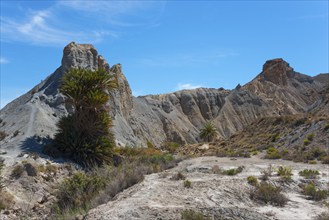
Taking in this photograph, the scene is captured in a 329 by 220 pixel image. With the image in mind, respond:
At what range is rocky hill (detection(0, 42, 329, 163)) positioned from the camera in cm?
3453

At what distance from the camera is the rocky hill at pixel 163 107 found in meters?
34.5

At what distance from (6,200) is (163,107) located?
231 ft

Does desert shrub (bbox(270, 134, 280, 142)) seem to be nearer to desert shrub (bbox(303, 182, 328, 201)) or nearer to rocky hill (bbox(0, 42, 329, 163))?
rocky hill (bbox(0, 42, 329, 163))

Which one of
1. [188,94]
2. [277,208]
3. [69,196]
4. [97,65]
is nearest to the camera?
[277,208]

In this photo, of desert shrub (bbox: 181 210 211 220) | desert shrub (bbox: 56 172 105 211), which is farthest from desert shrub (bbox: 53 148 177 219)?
desert shrub (bbox: 181 210 211 220)

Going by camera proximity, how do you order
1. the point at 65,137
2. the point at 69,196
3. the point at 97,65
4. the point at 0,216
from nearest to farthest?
the point at 69,196 < the point at 0,216 < the point at 65,137 < the point at 97,65

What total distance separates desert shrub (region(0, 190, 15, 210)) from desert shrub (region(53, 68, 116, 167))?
889 centimetres

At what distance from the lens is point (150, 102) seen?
87000 millimetres

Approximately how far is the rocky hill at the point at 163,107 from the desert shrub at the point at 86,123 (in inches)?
91.2

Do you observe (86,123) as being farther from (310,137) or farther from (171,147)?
(171,147)

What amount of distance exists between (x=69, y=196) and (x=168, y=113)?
7253cm

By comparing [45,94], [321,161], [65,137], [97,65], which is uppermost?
[97,65]

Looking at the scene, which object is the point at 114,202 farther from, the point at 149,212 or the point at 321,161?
the point at 321,161

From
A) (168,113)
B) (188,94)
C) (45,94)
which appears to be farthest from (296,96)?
(45,94)
